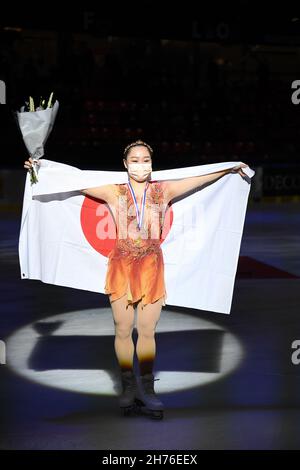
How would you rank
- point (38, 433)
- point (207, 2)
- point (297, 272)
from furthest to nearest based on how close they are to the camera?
point (207, 2)
point (297, 272)
point (38, 433)

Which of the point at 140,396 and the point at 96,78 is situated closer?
the point at 140,396

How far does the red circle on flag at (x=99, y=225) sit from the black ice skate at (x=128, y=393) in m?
0.86

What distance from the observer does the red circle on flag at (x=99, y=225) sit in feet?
17.0

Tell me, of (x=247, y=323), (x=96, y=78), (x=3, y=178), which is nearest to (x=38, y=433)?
(x=247, y=323)

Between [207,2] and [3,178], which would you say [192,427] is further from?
[207,2]

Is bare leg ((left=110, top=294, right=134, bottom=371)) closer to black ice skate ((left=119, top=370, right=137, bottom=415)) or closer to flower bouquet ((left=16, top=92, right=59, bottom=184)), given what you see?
black ice skate ((left=119, top=370, right=137, bottom=415))

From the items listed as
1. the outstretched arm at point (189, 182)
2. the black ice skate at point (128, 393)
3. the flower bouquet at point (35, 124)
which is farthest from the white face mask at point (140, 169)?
the black ice skate at point (128, 393)

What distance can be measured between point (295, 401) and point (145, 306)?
3.98 ft

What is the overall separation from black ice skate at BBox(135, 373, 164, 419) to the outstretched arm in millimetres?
1160

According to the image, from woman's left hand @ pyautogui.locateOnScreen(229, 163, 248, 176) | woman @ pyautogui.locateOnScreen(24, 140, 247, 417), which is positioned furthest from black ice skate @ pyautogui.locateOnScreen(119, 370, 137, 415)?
A: woman's left hand @ pyautogui.locateOnScreen(229, 163, 248, 176)

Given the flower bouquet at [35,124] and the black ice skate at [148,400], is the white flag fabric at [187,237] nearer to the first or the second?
the flower bouquet at [35,124]

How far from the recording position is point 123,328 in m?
4.81

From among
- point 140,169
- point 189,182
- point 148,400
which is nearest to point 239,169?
point 189,182
